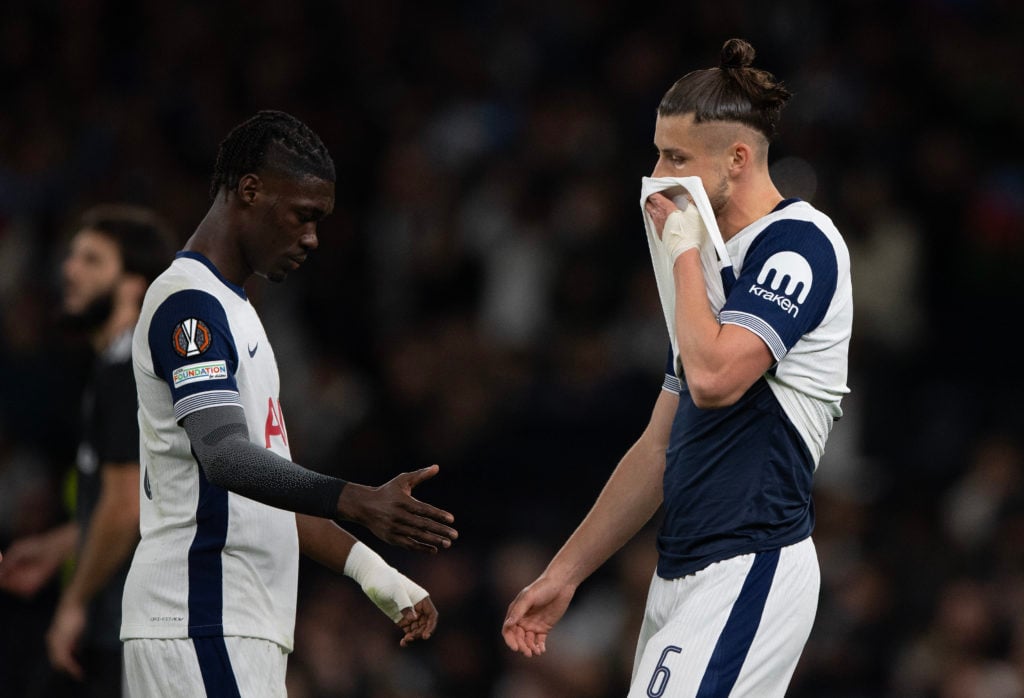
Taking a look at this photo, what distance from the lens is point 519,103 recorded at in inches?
449

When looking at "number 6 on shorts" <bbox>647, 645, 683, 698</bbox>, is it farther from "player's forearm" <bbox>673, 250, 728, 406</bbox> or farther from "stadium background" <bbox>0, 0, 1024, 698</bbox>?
Result: "stadium background" <bbox>0, 0, 1024, 698</bbox>

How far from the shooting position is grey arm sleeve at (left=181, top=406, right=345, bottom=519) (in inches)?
145

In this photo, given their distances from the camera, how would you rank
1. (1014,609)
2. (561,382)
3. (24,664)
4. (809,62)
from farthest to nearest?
(809,62), (561,382), (1014,609), (24,664)

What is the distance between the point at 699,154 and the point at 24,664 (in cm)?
446

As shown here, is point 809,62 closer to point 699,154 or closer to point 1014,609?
point 1014,609

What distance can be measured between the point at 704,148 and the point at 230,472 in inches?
58.4

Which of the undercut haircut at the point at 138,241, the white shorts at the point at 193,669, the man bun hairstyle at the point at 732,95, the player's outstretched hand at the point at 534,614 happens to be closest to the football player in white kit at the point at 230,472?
the white shorts at the point at 193,669

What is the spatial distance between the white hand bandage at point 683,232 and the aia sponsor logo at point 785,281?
0.19m

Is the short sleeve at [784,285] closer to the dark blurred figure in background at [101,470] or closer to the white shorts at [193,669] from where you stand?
the white shorts at [193,669]

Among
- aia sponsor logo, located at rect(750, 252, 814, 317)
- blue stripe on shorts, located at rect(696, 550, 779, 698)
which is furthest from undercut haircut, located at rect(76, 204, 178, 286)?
blue stripe on shorts, located at rect(696, 550, 779, 698)

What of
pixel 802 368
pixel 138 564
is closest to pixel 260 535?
pixel 138 564

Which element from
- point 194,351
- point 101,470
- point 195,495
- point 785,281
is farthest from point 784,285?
point 101,470

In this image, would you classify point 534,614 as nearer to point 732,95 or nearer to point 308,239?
point 308,239

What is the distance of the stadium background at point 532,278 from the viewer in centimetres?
838
